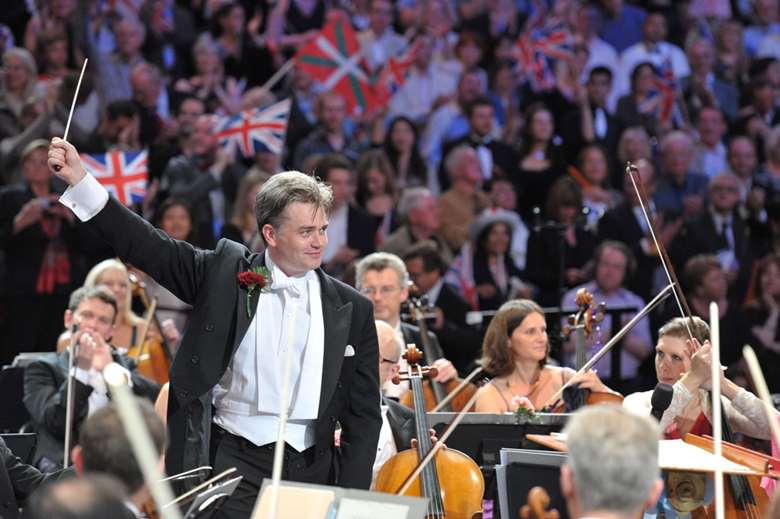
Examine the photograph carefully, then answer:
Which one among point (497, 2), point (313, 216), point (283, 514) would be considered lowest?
point (283, 514)

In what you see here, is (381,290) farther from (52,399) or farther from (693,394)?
(693,394)

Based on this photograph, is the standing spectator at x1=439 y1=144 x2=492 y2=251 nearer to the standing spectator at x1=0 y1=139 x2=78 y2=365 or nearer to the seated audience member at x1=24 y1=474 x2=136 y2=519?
the standing spectator at x1=0 y1=139 x2=78 y2=365

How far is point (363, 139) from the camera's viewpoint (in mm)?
9086

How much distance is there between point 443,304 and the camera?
25.4 ft

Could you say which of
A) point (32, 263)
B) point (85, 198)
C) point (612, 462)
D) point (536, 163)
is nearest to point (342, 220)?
point (536, 163)

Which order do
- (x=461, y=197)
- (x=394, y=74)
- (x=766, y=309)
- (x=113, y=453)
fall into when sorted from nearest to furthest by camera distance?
(x=113, y=453) < (x=461, y=197) < (x=766, y=309) < (x=394, y=74)

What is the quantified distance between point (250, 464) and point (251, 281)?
0.54 m

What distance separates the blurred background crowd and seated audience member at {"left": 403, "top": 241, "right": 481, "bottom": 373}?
0.01 m

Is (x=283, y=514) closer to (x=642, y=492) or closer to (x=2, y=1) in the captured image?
(x=642, y=492)

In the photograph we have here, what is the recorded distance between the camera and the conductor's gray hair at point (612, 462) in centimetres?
249

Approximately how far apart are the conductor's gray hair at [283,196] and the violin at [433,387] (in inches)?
74.5

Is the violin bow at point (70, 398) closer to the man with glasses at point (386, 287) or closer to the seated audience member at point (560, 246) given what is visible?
the man with glasses at point (386, 287)

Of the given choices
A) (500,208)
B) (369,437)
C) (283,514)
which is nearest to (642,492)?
(283,514)

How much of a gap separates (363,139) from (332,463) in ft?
17.6
